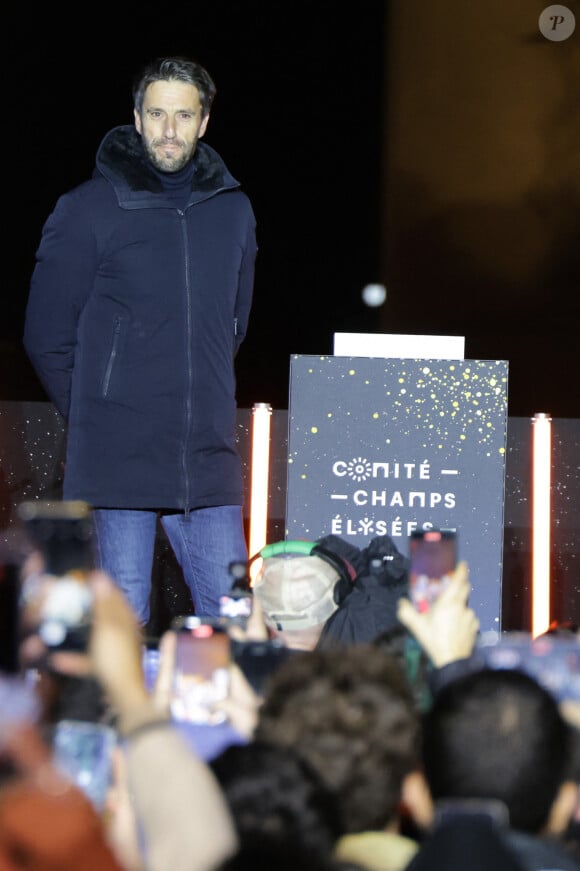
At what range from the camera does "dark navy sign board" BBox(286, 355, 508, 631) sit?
134 inches

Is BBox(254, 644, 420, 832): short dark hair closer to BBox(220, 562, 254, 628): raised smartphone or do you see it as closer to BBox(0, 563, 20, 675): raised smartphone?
→ BBox(0, 563, 20, 675): raised smartphone

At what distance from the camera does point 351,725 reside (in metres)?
1.40

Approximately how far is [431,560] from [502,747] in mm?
560

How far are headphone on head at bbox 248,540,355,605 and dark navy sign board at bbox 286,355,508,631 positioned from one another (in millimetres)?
535

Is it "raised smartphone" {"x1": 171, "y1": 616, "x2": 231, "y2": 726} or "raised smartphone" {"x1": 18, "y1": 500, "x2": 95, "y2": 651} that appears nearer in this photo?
"raised smartphone" {"x1": 18, "y1": 500, "x2": 95, "y2": 651}

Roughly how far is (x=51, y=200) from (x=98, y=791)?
526 cm

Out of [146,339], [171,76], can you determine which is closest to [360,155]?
[171,76]

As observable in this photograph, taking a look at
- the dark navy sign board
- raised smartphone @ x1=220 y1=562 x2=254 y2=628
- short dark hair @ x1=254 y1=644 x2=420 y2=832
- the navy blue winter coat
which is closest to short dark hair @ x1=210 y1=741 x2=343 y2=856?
short dark hair @ x1=254 y1=644 x2=420 y2=832

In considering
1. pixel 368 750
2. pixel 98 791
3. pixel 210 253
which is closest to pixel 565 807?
pixel 368 750

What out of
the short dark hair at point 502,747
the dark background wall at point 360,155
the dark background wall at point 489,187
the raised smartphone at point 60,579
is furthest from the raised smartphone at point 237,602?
the dark background wall at point 489,187

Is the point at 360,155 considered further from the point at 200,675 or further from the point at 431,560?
the point at 200,675

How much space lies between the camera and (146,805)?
3.82 ft

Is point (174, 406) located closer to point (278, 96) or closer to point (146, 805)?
point (146, 805)

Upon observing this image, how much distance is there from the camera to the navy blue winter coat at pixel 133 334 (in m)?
2.82
